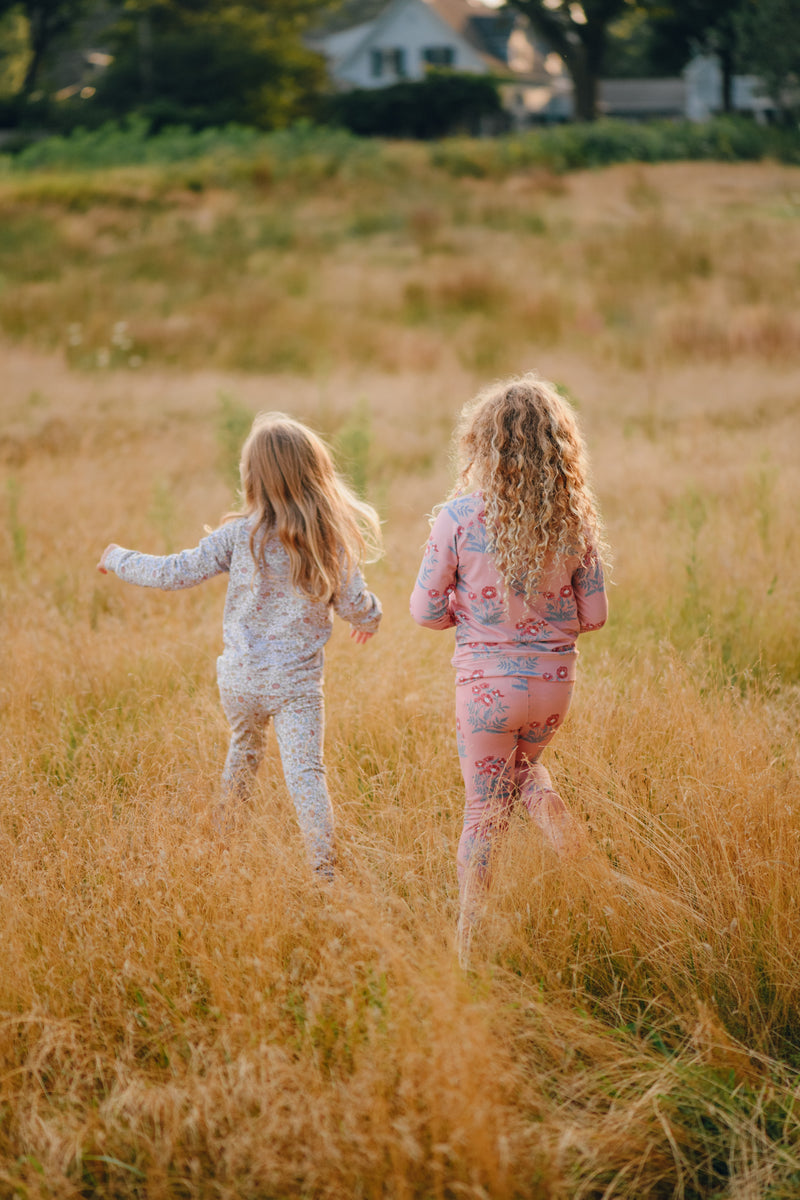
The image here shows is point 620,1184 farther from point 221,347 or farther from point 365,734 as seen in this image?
point 221,347

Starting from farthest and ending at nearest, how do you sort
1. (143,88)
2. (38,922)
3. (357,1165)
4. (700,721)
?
1. (143,88)
2. (700,721)
3. (38,922)
4. (357,1165)

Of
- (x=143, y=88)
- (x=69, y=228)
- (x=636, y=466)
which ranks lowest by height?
(x=636, y=466)

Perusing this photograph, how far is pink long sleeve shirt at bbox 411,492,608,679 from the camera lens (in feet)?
8.63

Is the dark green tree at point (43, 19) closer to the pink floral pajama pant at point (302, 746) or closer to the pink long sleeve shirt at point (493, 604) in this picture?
the pink floral pajama pant at point (302, 746)

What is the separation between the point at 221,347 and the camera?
12.7m

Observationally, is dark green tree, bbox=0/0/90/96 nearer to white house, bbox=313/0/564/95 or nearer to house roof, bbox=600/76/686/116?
→ white house, bbox=313/0/564/95

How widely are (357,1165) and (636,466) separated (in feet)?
19.7

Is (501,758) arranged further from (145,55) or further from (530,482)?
(145,55)

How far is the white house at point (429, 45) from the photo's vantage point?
49.2m

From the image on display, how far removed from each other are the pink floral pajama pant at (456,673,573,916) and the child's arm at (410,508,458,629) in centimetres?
22

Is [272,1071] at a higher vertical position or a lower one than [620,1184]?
higher

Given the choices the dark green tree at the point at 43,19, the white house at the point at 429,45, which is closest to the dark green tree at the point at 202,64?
the dark green tree at the point at 43,19

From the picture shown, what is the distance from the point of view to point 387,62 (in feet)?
164

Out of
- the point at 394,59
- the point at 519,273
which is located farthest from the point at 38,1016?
the point at 394,59
